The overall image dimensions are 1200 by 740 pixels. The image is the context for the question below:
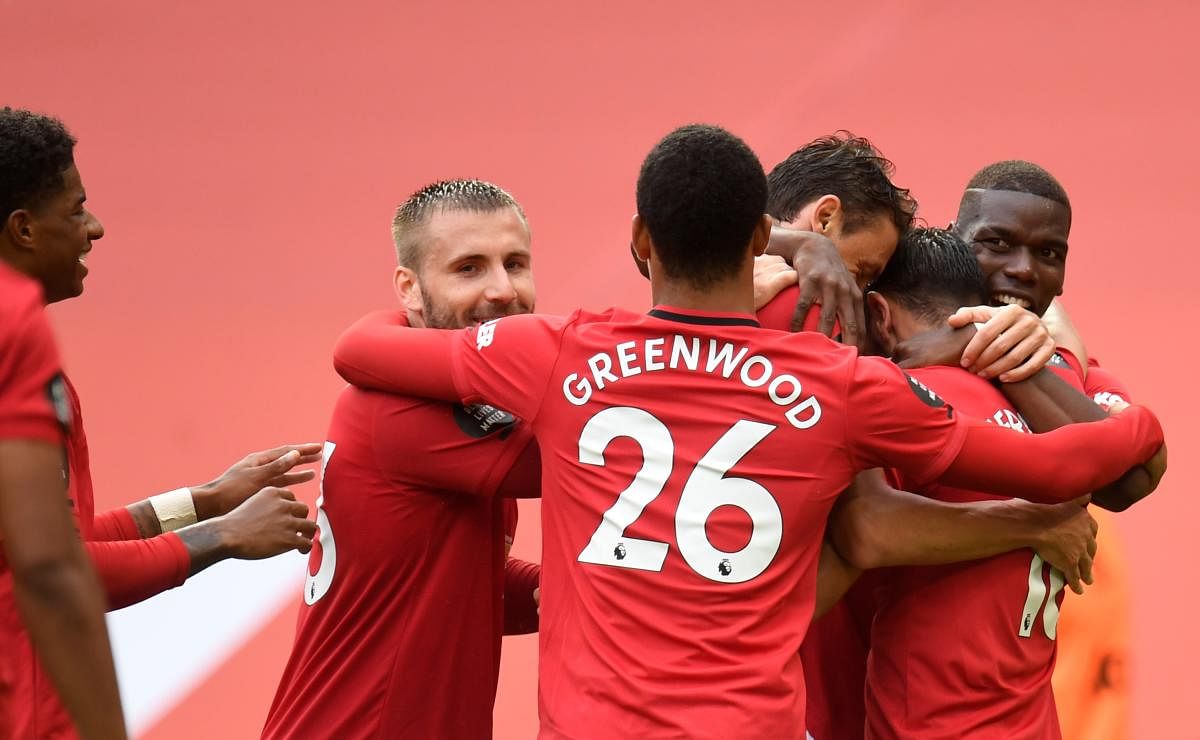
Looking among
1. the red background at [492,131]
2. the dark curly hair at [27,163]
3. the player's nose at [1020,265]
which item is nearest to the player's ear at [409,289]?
the dark curly hair at [27,163]

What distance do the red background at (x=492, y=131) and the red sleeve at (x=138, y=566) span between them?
336 cm

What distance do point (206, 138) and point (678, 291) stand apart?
5.25 metres

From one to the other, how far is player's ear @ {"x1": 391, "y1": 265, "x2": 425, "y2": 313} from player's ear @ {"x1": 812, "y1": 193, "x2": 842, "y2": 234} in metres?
0.84

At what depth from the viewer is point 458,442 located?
2631 mm

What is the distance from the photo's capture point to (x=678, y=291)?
7.84ft

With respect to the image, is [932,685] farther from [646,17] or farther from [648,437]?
[646,17]

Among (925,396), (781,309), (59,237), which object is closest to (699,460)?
(925,396)

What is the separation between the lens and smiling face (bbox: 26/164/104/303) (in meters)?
2.54

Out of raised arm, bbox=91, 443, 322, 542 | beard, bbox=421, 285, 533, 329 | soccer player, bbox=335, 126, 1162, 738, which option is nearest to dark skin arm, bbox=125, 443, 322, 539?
raised arm, bbox=91, 443, 322, 542

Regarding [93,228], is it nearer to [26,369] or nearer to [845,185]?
[26,369]

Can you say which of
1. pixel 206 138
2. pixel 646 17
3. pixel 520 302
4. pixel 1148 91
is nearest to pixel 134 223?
pixel 206 138

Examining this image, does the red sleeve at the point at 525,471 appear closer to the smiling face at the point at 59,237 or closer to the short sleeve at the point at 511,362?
the short sleeve at the point at 511,362

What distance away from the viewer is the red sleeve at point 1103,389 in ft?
9.48

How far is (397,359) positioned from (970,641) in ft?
3.75
